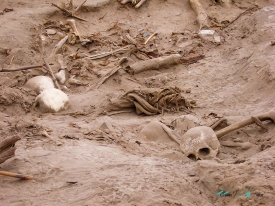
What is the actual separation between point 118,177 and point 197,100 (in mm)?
2994

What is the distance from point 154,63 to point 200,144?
9.93 ft

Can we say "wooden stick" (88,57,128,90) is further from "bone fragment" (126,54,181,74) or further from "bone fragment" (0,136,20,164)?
"bone fragment" (0,136,20,164)

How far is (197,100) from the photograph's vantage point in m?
6.52

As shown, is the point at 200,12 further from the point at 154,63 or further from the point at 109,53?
the point at 109,53

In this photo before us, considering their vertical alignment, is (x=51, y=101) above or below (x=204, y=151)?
below

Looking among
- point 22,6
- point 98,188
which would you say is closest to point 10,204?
point 98,188

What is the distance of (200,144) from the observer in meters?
4.74

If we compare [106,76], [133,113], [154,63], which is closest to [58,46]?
[106,76]

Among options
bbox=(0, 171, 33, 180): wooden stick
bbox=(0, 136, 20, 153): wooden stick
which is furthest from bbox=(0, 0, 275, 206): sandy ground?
bbox=(0, 136, 20, 153): wooden stick

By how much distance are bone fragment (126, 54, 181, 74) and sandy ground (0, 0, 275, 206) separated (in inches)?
3.4

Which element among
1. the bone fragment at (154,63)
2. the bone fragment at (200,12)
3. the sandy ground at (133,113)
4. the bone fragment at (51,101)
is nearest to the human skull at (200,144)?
the sandy ground at (133,113)

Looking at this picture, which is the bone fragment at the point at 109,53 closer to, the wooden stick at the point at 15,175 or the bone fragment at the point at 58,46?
the bone fragment at the point at 58,46

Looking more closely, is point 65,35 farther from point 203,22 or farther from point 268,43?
point 268,43

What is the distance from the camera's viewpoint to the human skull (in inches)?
186
